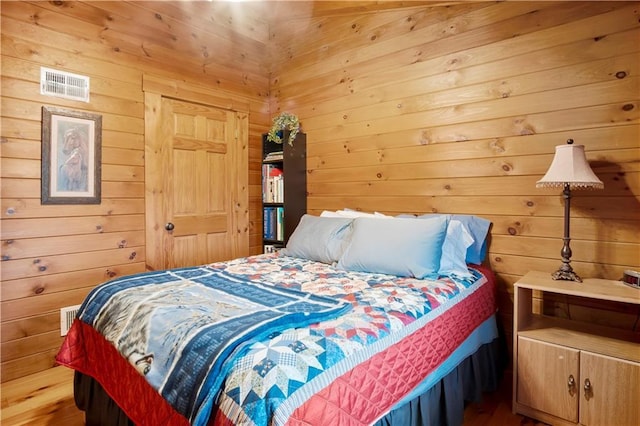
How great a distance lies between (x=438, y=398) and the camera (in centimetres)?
157

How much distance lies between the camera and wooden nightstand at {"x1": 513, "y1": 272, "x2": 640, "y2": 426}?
5.21ft

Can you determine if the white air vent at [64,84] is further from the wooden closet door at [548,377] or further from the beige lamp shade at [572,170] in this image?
the wooden closet door at [548,377]

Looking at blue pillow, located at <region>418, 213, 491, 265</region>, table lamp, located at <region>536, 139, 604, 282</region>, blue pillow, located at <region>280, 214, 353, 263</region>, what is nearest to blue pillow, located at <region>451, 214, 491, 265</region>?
blue pillow, located at <region>418, 213, 491, 265</region>

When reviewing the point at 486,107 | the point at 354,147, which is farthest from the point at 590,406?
the point at 354,147

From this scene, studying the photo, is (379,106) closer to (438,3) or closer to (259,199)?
(438,3)

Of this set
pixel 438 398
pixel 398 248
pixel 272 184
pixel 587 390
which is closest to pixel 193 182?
pixel 272 184

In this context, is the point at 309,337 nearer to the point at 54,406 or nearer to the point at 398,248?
the point at 398,248

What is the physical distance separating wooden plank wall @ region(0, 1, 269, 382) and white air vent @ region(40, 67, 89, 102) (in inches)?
1.3

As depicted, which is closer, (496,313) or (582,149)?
(582,149)

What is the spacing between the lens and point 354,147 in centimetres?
309

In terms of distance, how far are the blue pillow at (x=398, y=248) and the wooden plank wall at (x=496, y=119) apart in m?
0.58

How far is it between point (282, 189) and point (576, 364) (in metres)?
2.45

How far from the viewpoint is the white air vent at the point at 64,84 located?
2.37 m

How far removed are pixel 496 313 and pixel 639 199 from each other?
0.98 meters
